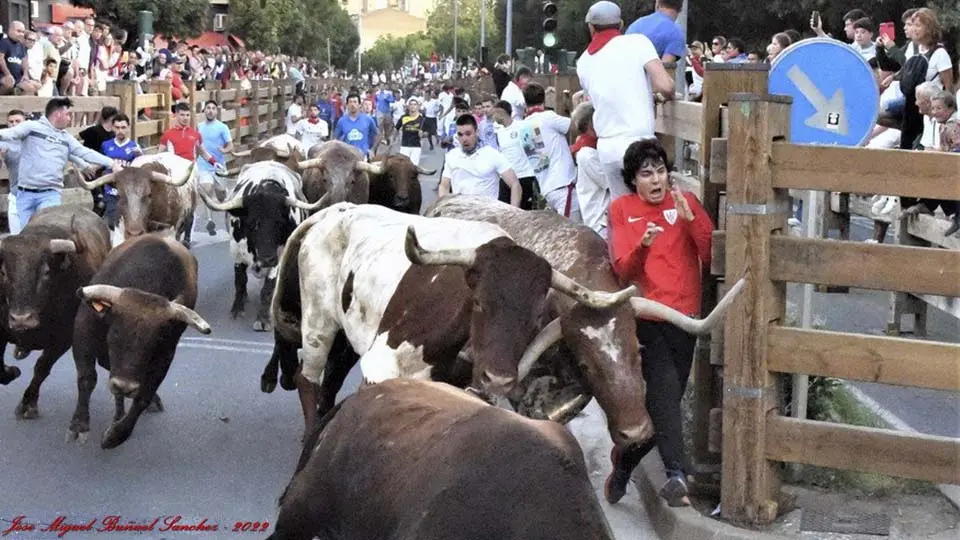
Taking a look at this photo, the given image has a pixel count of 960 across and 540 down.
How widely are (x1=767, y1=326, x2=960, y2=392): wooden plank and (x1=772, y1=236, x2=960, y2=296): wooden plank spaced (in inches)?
9.6

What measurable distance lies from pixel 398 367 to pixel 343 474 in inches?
67.8

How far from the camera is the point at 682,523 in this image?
729cm

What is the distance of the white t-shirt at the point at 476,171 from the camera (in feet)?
43.3

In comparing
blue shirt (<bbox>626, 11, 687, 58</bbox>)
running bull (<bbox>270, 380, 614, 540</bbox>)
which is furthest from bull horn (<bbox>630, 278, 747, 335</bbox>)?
blue shirt (<bbox>626, 11, 687, 58</bbox>)

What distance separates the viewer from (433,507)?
4844 millimetres

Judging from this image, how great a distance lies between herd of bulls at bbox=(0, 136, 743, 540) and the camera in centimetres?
493

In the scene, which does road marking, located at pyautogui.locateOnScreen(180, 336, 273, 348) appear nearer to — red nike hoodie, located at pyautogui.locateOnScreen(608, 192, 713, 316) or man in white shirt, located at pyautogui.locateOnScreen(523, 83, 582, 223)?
man in white shirt, located at pyautogui.locateOnScreen(523, 83, 582, 223)

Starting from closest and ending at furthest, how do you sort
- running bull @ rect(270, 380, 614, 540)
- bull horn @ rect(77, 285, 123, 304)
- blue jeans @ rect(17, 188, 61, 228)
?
running bull @ rect(270, 380, 614, 540) → bull horn @ rect(77, 285, 123, 304) → blue jeans @ rect(17, 188, 61, 228)

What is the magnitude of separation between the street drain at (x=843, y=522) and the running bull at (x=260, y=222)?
7.76 metres

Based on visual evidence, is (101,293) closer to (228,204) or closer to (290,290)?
(290,290)

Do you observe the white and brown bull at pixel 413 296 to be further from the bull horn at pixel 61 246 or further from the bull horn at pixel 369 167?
the bull horn at pixel 369 167

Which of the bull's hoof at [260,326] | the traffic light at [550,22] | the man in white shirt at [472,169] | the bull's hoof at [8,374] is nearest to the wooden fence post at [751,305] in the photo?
the bull's hoof at [8,374]

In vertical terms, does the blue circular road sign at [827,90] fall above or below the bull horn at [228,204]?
above

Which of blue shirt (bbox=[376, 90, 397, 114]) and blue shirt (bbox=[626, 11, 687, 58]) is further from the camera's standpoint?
blue shirt (bbox=[376, 90, 397, 114])
